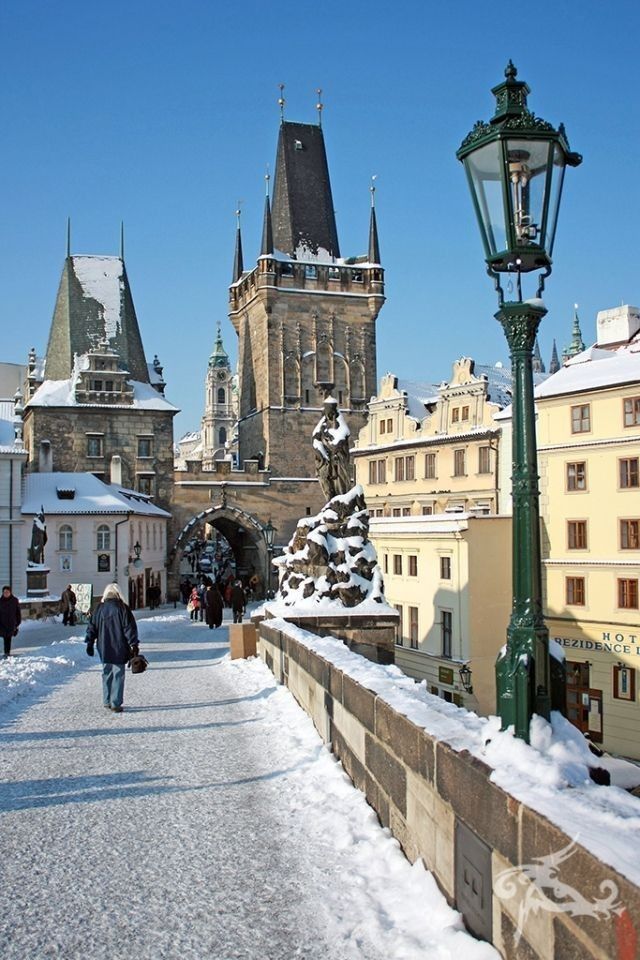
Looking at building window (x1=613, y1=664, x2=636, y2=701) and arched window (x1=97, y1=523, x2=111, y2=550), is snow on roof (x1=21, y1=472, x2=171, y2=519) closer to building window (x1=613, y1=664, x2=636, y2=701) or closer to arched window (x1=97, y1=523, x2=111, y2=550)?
arched window (x1=97, y1=523, x2=111, y2=550)

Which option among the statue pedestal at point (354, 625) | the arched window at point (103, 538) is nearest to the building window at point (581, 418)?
the statue pedestal at point (354, 625)

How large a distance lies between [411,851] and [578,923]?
2.19 m

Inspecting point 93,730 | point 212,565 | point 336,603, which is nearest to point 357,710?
point 93,730

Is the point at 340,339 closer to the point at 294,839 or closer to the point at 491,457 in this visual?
the point at 491,457

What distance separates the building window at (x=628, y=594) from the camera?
30.8 metres

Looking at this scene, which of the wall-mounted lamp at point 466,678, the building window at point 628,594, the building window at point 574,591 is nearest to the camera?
the building window at point 628,594

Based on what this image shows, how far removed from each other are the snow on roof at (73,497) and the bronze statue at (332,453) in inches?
1188

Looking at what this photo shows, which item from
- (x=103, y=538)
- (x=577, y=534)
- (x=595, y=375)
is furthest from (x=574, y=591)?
(x=103, y=538)

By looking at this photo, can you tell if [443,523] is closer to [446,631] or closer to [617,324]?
[446,631]

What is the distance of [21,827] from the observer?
19.4ft

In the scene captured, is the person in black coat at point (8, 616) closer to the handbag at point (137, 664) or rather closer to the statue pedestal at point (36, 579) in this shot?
the handbag at point (137, 664)

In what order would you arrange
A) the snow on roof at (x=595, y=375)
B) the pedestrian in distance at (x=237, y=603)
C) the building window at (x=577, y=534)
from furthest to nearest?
the building window at (x=577, y=534)
the snow on roof at (x=595, y=375)
the pedestrian in distance at (x=237, y=603)

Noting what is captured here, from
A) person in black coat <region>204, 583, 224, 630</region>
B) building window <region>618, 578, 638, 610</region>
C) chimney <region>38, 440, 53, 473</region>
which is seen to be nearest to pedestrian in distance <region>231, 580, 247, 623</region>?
person in black coat <region>204, 583, 224, 630</region>

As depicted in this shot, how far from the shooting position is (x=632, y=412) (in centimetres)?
3173
